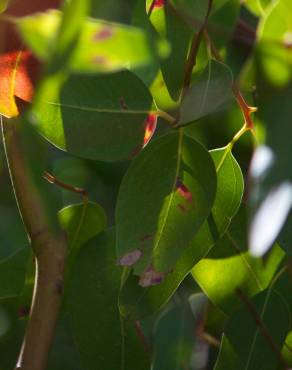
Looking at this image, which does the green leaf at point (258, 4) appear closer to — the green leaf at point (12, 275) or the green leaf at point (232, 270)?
the green leaf at point (232, 270)

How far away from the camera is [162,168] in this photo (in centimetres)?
90

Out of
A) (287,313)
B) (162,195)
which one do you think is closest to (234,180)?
(162,195)

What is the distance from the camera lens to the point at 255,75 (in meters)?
0.69

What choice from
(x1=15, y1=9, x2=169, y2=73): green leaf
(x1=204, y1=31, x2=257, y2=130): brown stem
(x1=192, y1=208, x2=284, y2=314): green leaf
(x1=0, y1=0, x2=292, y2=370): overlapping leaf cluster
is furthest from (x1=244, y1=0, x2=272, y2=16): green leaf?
(x1=15, y1=9, x2=169, y2=73): green leaf

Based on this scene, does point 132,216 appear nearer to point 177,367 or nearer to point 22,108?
point 22,108

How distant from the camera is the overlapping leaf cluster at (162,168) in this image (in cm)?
62

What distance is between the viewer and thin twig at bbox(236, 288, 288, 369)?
3.54 feet

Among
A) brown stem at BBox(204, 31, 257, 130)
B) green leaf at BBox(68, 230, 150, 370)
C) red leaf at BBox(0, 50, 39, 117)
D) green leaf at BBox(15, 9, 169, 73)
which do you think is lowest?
green leaf at BBox(68, 230, 150, 370)

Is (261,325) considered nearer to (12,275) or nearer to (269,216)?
(12,275)

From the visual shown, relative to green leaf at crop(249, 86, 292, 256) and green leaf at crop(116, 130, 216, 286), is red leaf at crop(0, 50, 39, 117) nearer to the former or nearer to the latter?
green leaf at crop(116, 130, 216, 286)

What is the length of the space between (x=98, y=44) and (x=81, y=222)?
56 cm

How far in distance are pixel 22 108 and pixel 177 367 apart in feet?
1.40

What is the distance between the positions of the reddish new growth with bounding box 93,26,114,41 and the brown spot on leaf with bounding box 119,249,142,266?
345 mm

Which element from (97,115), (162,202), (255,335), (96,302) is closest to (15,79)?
(97,115)
